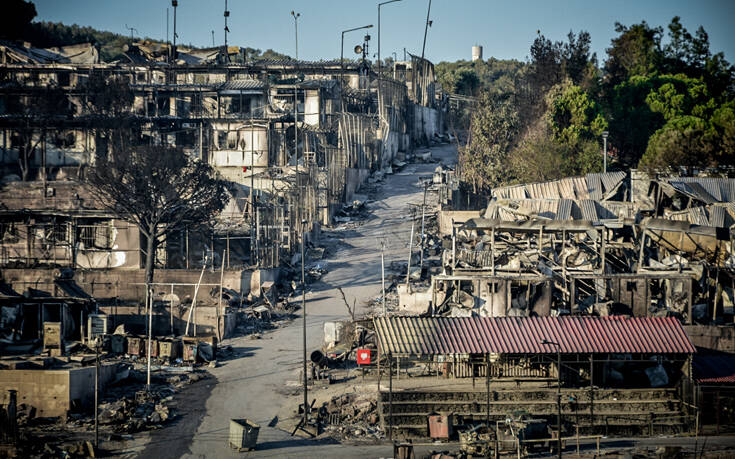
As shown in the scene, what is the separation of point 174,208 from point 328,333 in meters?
12.2

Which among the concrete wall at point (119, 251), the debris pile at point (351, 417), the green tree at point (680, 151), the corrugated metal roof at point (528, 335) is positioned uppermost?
the green tree at point (680, 151)

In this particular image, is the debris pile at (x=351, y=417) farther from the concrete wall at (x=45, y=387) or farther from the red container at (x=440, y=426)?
the concrete wall at (x=45, y=387)

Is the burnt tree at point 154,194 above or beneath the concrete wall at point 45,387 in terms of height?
above

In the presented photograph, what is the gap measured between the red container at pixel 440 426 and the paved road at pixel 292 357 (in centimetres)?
180

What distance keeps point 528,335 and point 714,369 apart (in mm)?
6938

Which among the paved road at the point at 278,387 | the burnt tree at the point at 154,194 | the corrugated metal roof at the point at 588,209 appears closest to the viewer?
the paved road at the point at 278,387

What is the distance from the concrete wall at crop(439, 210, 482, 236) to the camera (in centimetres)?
4588

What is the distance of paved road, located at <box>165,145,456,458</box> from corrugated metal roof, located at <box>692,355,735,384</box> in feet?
38.3

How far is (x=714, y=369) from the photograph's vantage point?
2881 cm

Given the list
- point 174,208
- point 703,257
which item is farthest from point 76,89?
point 703,257

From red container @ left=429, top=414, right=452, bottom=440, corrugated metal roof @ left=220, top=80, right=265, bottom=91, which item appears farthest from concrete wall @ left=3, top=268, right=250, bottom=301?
corrugated metal roof @ left=220, top=80, right=265, bottom=91

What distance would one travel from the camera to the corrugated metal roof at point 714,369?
2806 centimetres

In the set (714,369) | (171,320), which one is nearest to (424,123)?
(171,320)

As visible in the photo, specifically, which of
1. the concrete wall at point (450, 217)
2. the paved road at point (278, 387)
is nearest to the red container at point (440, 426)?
the paved road at point (278, 387)
